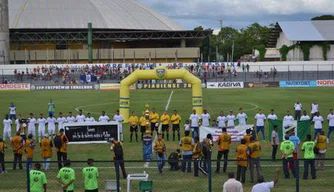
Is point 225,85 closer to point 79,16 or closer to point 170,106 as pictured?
point 170,106

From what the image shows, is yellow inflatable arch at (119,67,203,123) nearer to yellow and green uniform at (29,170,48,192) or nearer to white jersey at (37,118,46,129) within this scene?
white jersey at (37,118,46,129)

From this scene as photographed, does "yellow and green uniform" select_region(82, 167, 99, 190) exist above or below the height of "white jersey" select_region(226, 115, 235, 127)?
below

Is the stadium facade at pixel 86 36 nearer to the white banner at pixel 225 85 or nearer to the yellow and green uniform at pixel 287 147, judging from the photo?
the white banner at pixel 225 85

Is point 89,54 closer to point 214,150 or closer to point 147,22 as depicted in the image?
point 147,22

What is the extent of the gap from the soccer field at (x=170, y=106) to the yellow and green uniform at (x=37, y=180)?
2.77 meters

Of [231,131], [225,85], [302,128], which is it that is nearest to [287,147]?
[231,131]

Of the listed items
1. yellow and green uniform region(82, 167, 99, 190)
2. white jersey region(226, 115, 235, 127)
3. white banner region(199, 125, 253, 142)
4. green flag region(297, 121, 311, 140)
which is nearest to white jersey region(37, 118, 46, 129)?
white banner region(199, 125, 253, 142)

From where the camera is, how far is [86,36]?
10238 cm

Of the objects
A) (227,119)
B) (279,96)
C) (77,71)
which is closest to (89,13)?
(77,71)

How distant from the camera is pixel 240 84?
206ft

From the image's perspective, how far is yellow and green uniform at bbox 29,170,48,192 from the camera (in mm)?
14430

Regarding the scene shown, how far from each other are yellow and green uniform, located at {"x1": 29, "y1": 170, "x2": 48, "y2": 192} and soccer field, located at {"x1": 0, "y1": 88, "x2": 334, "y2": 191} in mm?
2767

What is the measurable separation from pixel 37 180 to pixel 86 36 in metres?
89.5

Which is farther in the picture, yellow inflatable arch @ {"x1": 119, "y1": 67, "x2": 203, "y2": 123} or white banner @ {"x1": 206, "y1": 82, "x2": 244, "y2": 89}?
white banner @ {"x1": 206, "y1": 82, "x2": 244, "y2": 89}
